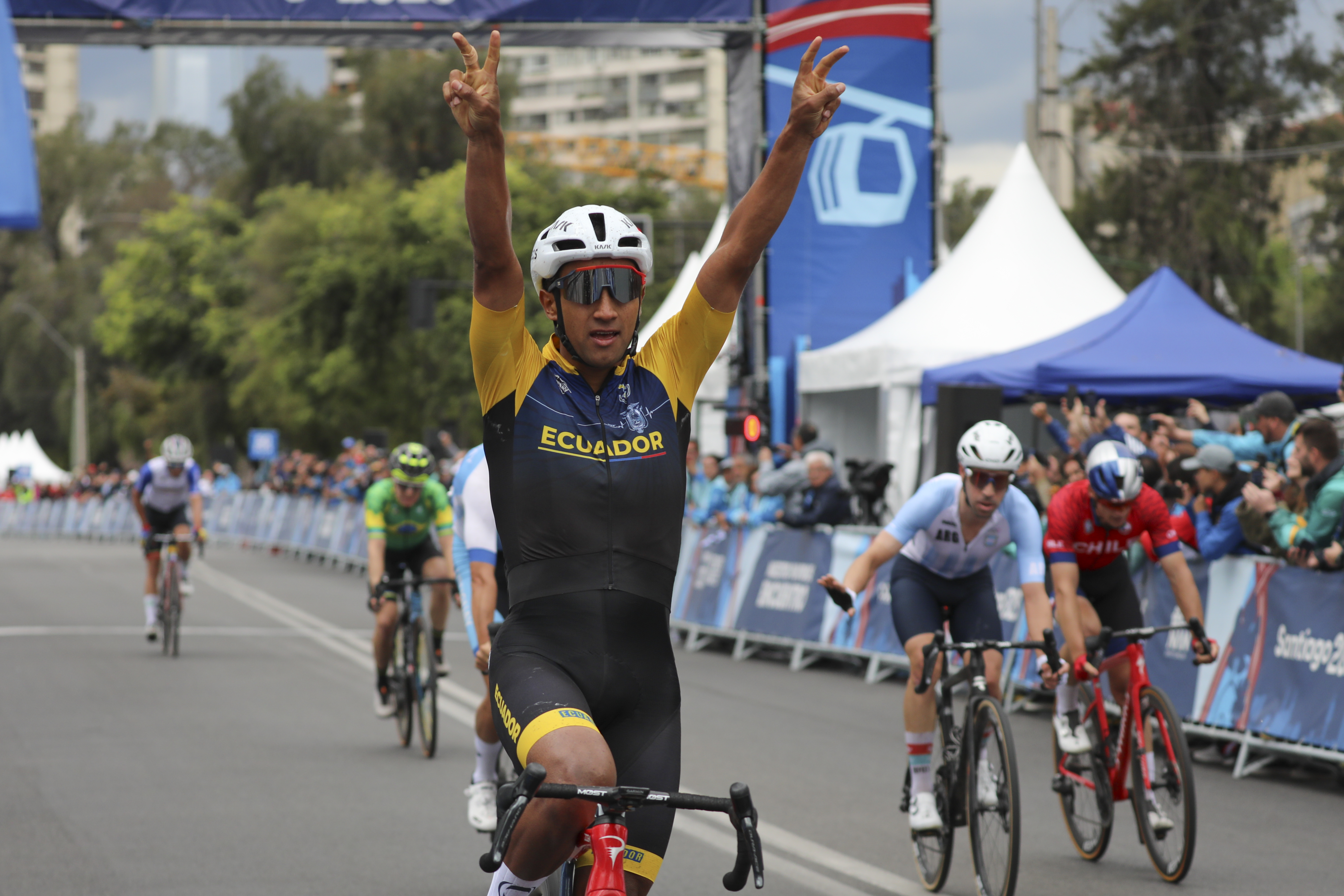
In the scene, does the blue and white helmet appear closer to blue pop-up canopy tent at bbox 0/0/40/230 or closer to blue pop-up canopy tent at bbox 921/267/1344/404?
blue pop-up canopy tent at bbox 0/0/40/230

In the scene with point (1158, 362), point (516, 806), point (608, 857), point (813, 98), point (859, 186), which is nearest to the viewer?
point (516, 806)

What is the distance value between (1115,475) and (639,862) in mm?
4622

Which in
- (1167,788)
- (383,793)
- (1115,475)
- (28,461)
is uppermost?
(1115,475)

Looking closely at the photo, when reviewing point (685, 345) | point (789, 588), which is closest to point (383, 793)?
point (685, 345)

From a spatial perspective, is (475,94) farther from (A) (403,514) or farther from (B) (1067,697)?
(A) (403,514)

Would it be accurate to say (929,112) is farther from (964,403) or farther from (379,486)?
(379,486)

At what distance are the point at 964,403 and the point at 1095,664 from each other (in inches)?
191

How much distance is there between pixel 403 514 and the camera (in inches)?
449

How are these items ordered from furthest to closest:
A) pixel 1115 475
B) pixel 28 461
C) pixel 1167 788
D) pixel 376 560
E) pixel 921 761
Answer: pixel 28 461
pixel 376 560
pixel 1115 475
pixel 1167 788
pixel 921 761

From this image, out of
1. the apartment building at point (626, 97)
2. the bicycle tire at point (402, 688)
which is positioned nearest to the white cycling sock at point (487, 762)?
the bicycle tire at point (402, 688)

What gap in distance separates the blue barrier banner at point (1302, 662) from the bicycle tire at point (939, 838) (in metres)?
3.41

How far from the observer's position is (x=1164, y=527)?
8172mm

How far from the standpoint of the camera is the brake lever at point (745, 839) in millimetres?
3379

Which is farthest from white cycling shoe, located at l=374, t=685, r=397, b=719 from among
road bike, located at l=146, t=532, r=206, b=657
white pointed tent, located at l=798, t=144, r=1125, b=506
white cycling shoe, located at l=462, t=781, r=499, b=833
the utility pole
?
the utility pole
